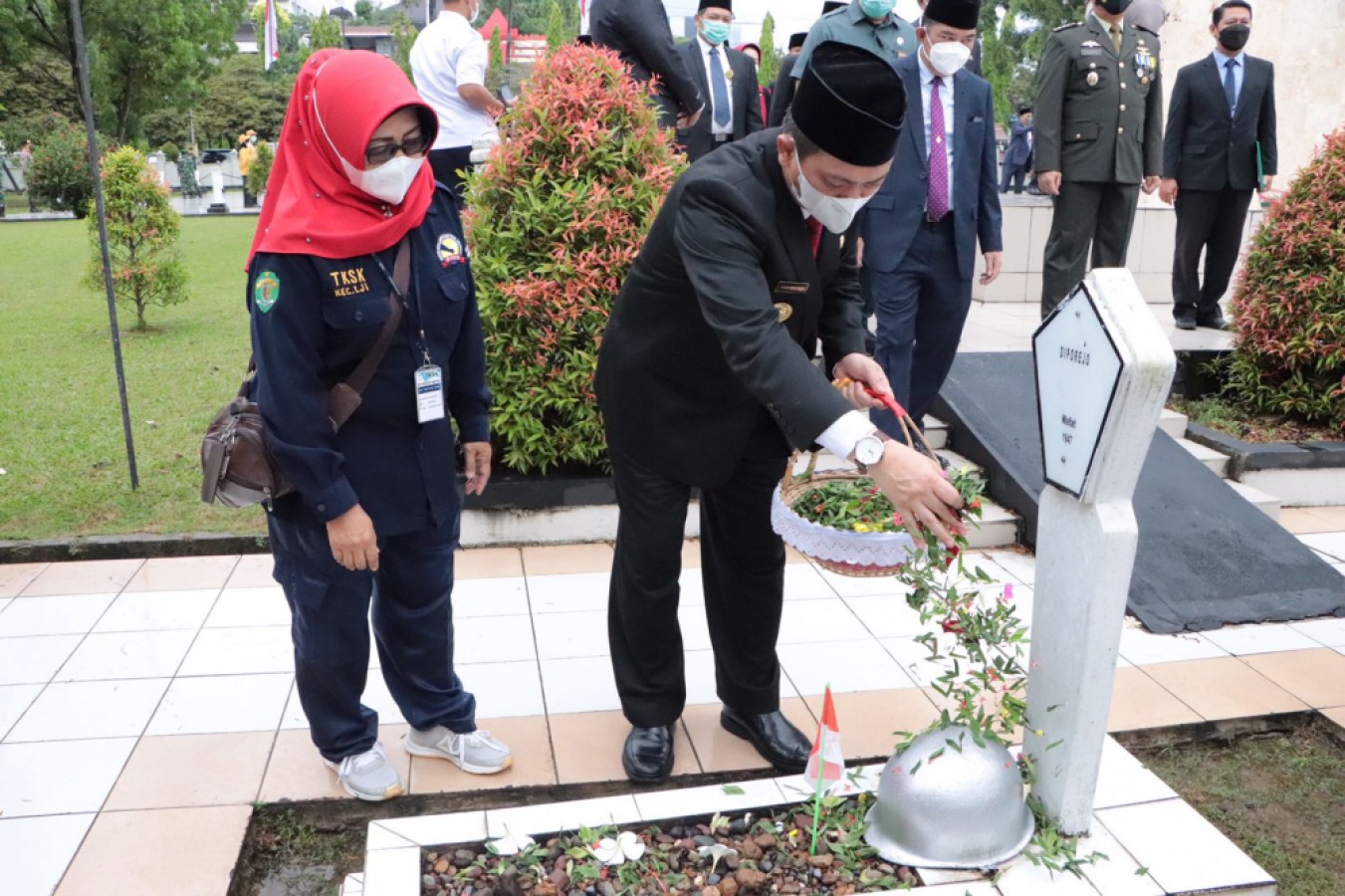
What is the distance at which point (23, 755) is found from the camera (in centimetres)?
304

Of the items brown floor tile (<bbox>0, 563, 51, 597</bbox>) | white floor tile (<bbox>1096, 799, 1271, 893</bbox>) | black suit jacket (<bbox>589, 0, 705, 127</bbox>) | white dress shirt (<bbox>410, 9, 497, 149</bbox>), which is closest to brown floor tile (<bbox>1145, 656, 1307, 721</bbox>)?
white floor tile (<bbox>1096, 799, 1271, 893</bbox>)

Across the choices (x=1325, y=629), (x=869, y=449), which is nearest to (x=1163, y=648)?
(x=1325, y=629)

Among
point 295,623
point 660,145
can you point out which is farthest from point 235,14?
point 295,623

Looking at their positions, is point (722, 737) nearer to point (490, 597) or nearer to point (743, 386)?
point (743, 386)

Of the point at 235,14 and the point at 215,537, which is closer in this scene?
the point at 215,537

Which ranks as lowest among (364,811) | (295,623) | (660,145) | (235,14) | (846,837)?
(364,811)

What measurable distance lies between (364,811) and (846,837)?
1.36m

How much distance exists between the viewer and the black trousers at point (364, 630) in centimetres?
263

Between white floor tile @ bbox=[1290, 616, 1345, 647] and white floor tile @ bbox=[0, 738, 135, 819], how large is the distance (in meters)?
4.10

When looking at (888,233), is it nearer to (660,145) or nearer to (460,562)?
(660,145)

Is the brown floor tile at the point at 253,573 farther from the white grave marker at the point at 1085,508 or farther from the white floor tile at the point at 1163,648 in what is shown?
the white floor tile at the point at 1163,648

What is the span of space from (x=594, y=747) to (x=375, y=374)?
51.6 inches

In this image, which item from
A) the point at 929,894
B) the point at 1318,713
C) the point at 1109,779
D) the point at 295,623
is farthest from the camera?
the point at 1318,713

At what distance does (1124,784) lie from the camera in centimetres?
239
